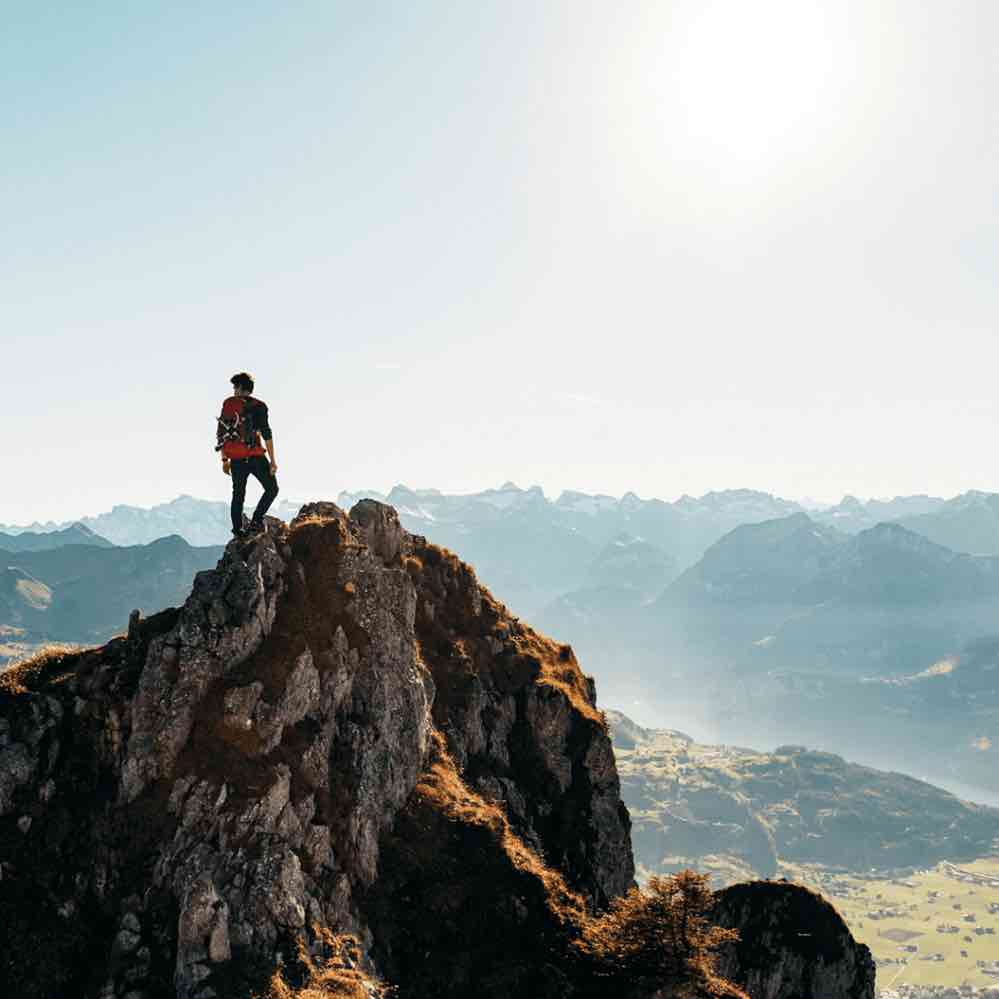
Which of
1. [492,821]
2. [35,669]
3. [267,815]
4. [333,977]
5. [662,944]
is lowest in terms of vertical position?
[333,977]

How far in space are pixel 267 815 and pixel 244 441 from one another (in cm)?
1646

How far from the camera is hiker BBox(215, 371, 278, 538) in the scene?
36.5m

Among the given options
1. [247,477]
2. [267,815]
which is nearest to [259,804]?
[267,815]

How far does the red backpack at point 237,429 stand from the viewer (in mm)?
36438

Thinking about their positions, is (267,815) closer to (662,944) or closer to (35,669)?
(35,669)

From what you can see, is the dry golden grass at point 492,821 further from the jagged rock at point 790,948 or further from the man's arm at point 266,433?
the jagged rock at point 790,948

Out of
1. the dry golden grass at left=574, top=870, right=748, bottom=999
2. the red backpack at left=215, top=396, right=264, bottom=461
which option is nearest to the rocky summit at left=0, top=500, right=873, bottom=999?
the dry golden grass at left=574, top=870, right=748, bottom=999

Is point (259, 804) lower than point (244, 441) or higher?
lower

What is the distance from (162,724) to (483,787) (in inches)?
772

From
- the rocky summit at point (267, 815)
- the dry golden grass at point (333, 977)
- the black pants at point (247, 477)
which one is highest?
the black pants at point (247, 477)

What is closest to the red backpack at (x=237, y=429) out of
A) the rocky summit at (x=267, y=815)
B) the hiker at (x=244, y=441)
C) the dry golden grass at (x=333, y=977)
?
the hiker at (x=244, y=441)

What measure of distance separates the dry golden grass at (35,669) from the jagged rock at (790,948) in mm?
47847

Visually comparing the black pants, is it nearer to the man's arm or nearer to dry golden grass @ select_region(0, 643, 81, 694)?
the man's arm

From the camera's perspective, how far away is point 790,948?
192 ft
